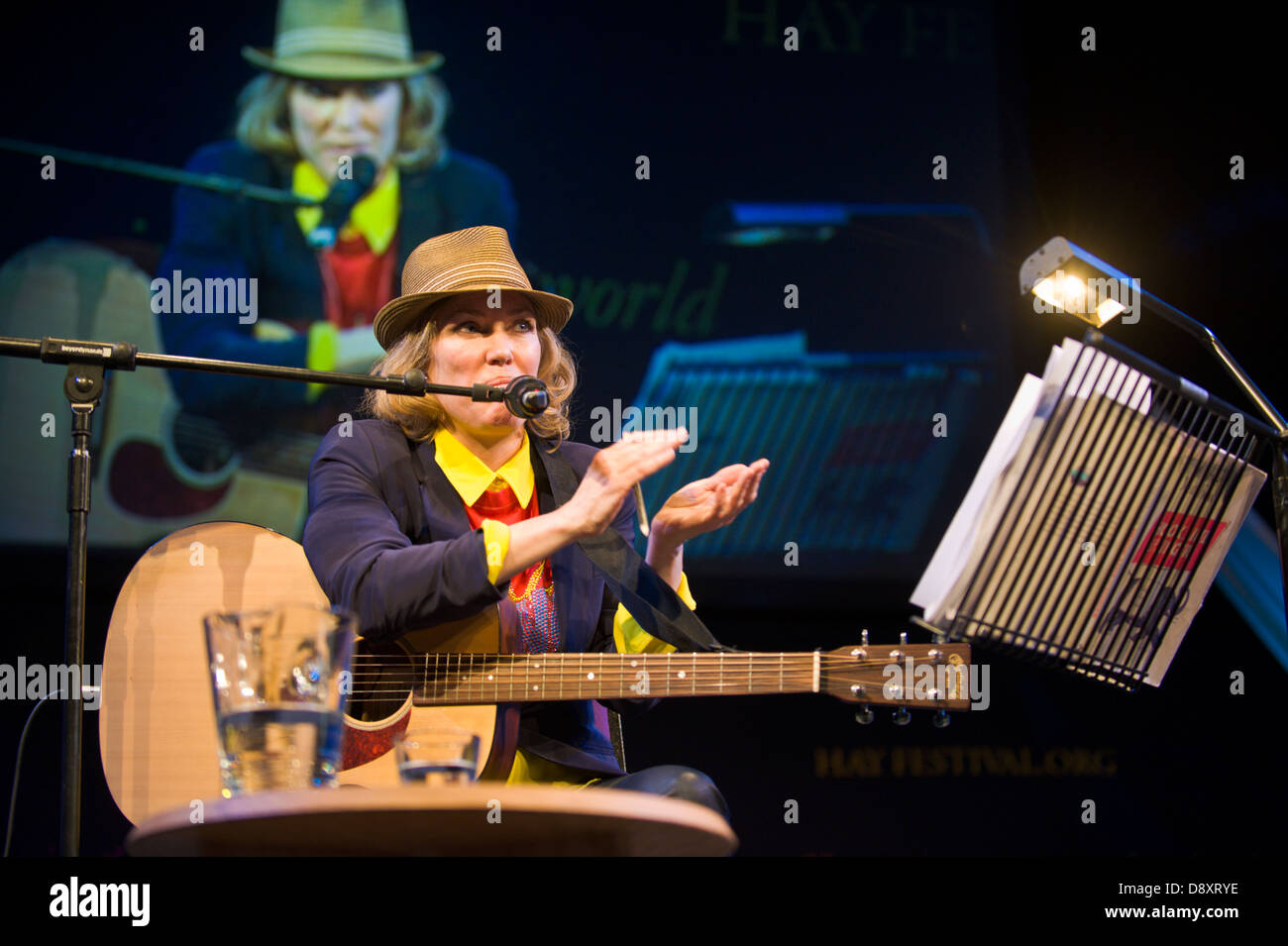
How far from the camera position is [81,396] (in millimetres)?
Result: 1887

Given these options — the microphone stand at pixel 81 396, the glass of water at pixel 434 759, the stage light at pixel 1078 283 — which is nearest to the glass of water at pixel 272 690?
the glass of water at pixel 434 759

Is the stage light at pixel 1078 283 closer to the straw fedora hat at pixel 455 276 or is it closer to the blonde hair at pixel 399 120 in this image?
the straw fedora hat at pixel 455 276

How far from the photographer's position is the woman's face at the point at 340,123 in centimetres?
335

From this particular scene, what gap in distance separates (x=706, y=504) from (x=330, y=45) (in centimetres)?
199

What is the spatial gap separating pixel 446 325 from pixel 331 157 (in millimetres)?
1117

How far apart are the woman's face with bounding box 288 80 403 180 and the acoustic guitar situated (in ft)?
4.89

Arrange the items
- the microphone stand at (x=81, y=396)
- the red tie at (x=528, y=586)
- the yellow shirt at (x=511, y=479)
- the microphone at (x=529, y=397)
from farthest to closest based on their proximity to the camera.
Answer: the yellow shirt at (x=511, y=479)
the red tie at (x=528, y=586)
the microphone at (x=529, y=397)
the microphone stand at (x=81, y=396)

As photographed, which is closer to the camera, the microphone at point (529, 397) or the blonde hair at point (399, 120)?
the microphone at point (529, 397)

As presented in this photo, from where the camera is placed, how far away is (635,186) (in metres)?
3.53

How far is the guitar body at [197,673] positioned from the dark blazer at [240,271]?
1.02 meters
